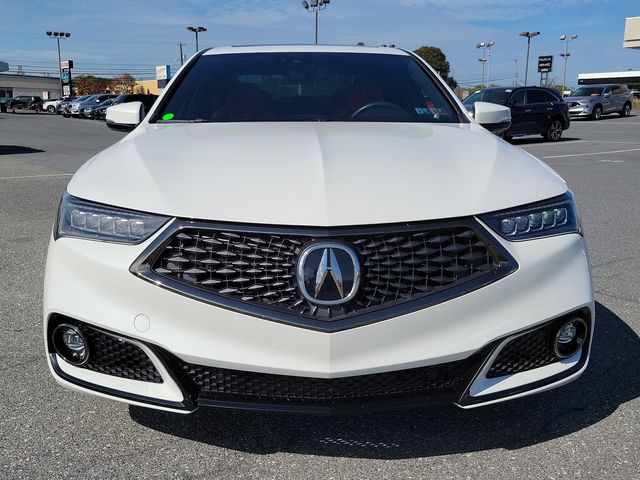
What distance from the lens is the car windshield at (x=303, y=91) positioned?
363 centimetres

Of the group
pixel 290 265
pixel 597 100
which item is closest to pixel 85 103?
pixel 597 100

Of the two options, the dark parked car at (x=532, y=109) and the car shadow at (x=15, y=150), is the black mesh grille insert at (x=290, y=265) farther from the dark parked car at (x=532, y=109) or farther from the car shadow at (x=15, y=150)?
the dark parked car at (x=532, y=109)

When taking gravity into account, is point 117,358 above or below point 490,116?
below

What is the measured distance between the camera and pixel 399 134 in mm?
3133

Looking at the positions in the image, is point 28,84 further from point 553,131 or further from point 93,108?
point 553,131

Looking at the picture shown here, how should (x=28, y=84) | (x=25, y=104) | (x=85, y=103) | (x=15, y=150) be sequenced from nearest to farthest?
(x=15, y=150)
(x=85, y=103)
(x=25, y=104)
(x=28, y=84)

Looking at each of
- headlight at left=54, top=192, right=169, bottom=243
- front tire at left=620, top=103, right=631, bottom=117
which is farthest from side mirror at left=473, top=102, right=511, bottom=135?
front tire at left=620, top=103, right=631, bottom=117

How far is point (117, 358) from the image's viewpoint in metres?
2.31

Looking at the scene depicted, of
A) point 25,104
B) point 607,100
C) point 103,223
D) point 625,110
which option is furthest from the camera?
point 25,104

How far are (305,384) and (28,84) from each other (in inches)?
4751

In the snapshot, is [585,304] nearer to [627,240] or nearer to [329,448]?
[329,448]

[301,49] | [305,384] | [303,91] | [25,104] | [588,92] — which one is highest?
[301,49]

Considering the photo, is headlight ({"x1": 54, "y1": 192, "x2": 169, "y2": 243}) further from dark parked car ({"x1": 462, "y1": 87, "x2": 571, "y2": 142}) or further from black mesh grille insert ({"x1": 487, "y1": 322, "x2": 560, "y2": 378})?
dark parked car ({"x1": 462, "y1": 87, "x2": 571, "y2": 142})

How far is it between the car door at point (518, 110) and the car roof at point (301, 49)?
15.2 meters
